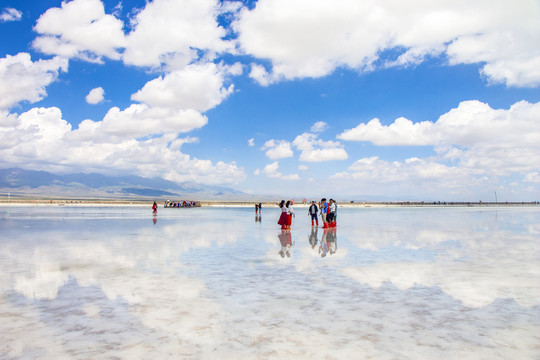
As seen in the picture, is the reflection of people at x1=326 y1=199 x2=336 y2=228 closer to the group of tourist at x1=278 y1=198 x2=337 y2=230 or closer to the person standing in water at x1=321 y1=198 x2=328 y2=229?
the group of tourist at x1=278 y1=198 x2=337 y2=230

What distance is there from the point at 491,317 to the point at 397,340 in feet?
8.10

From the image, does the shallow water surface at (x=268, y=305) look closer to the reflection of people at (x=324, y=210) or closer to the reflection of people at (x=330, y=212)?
the reflection of people at (x=330, y=212)

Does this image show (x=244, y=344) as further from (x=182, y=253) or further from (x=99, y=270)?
(x=182, y=253)

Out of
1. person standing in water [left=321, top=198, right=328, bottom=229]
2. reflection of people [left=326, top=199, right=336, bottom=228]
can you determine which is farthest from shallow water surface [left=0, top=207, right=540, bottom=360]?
person standing in water [left=321, top=198, right=328, bottom=229]

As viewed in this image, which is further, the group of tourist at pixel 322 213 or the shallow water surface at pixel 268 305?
the group of tourist at pixel 322 213

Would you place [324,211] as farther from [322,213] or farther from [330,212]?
[330,212]

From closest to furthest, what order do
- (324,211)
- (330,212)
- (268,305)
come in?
(268,305) < (330,212) < (324,211)

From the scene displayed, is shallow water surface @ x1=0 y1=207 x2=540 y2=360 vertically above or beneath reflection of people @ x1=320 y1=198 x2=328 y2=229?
beneath

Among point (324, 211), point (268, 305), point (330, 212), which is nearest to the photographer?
point (268, 305)

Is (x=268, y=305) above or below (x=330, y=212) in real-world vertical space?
below

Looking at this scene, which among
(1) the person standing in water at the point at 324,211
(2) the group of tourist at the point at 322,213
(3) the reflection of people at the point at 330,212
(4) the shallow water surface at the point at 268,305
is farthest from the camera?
(1) the person standing in water at the point at 324,211

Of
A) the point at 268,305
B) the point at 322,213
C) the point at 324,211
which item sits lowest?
the point at 268,305

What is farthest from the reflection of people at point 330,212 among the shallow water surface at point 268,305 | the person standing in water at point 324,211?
the shallow water surface at point 268,305

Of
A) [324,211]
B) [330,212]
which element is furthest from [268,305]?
[324,211]
